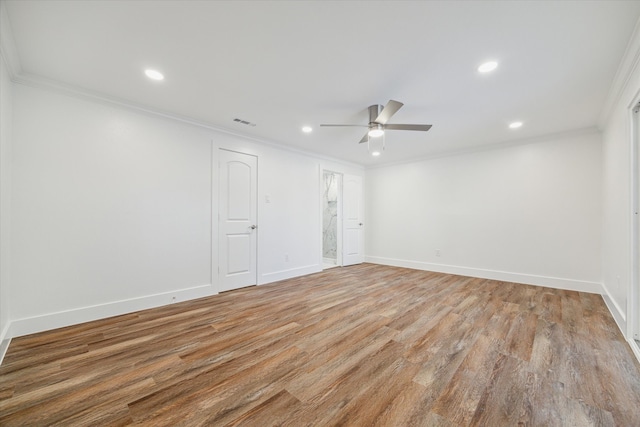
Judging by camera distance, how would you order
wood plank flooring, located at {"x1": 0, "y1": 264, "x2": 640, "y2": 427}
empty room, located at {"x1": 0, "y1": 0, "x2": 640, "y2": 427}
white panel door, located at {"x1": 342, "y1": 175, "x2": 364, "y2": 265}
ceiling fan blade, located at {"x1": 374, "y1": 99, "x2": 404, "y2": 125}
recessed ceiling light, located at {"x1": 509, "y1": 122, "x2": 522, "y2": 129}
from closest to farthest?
wood plank flooring, located at {"x1": 0, "y1": 264, "x2": 640, "y2": 427} → empty room, located at {"x1": 0, "y1": 0, "x2": 640, "y2": 427} → ceiling fan blade, located at {"x1": 374, "y1": 99, "x2": 404, "y2": 125} → recessed ceiling light, located at {"x1": 509, "y1": 122, "x2": 522, "y2": 129} → white panel door, located at {"x1": 342, "y1": 175, "x2": 364, "y2": 265}

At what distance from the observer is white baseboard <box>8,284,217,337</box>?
91.8 inches

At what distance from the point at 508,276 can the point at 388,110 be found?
380cm

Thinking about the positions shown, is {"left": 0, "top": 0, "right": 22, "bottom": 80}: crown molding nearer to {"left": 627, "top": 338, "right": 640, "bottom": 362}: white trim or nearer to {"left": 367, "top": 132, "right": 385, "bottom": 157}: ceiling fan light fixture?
{"left": 367, "top": 132, "right": 385, "bottom": 157}: ceiling fan light fixture

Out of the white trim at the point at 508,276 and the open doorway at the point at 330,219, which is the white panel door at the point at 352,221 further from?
the white trim at the point at 508,276

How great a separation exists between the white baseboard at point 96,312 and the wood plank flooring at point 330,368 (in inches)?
4.1

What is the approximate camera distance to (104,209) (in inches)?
109

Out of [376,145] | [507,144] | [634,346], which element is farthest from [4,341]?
[507,144]

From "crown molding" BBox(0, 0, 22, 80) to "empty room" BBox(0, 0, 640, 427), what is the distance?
0.02 meters

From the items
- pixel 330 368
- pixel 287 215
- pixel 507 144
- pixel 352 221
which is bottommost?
pixel 330 368

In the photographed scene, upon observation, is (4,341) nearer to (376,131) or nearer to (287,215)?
(287,215)

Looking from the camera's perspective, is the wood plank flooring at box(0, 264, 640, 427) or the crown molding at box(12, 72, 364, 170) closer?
the wood plank flooring at box(0, 264, 640, 427)

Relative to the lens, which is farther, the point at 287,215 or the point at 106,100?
the point at 287,215

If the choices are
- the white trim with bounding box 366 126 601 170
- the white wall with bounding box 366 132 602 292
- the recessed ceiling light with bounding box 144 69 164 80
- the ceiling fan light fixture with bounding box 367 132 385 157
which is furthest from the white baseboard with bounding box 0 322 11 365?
the white trim with bounding box 366 126 601 170

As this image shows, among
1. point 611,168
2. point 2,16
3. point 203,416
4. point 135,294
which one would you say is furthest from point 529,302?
point 2,16
